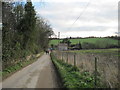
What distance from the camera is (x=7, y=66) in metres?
22.1

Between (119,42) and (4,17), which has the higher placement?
(4,17)

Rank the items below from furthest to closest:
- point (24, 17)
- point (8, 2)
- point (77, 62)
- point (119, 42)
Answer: point (24, 17) → point (8, 2) → point (77, 62) → point (119, 42)

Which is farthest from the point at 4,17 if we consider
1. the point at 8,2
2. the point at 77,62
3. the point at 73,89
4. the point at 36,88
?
the point at 73,89

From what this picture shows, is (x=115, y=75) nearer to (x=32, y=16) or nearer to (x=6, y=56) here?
(x=6, y=56)

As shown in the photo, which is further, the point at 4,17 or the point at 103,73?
the point at 4,17

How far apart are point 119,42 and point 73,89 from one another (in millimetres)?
3373

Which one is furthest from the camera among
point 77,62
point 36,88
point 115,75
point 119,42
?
point 77,62

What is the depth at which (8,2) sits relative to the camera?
76.6ft

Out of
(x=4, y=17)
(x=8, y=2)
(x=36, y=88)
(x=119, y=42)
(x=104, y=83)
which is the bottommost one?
(x=36, y=88)

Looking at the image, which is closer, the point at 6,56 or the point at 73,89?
the point at 73,89

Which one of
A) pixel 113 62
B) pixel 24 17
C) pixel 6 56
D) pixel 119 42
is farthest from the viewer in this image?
pixel 24 17

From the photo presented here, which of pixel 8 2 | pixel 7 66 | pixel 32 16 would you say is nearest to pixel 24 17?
pixel 32 16

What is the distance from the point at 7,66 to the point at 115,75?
14774 millimetres

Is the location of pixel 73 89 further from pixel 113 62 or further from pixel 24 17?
pixel 24 17
